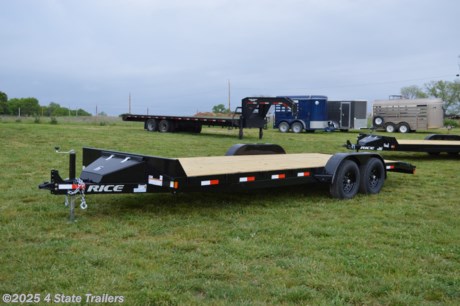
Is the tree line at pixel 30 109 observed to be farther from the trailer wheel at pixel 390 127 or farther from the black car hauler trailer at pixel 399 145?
the black car hauler trailer at pixel 399 145

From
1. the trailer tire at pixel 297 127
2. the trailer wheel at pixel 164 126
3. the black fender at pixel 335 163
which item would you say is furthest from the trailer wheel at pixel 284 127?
the black fender at pixel 335 163

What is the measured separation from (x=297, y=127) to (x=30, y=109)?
798 inches

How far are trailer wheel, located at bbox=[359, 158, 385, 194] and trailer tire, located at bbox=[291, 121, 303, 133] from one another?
59.8 feet

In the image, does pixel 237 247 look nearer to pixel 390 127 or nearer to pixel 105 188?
pixel 105 188

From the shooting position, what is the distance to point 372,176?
7.81 metres

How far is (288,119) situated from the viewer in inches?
1037

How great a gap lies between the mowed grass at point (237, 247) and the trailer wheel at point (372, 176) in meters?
0.23

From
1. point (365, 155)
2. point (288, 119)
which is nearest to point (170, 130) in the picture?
point (288, 119)

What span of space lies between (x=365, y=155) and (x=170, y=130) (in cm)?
1466

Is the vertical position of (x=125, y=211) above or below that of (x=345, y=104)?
below

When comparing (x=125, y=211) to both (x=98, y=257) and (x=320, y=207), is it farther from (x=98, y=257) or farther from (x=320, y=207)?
(x=320, y=207)

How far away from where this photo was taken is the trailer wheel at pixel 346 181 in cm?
697

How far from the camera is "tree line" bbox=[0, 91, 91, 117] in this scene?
34.8m

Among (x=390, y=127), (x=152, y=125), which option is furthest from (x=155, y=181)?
(x=390, y=127)
